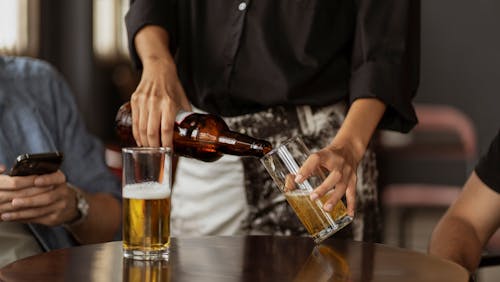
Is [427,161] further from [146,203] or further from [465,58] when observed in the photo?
[146,203]

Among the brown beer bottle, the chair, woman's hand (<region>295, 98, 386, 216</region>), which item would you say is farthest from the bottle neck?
the chair

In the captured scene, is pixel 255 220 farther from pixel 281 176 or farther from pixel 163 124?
pixel 281 176

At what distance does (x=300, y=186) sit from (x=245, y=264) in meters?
0.15

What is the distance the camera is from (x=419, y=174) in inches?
291

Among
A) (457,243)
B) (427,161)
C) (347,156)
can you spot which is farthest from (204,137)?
(427,161)

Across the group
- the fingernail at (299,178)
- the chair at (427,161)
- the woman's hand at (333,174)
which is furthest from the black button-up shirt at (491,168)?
the chair at (427,161)

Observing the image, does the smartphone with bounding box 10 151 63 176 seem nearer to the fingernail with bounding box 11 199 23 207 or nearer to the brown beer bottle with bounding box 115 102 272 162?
the fingernail with bounding box 11 199 23 207

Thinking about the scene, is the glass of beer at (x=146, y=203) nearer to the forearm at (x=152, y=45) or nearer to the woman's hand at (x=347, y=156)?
the woman's hand at (x=347, y=156)

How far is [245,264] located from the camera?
4.69 ft

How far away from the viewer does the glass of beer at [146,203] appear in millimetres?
1440

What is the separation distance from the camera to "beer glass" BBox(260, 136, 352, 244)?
1.48 metres

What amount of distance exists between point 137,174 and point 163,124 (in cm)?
26

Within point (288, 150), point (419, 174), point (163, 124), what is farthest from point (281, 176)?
point (419, 174)

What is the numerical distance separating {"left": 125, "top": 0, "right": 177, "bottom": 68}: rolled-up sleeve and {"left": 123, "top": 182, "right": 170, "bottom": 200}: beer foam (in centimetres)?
66
